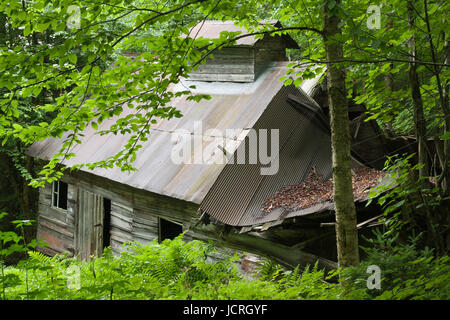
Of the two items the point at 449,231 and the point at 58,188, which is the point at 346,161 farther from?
the point at 58,188

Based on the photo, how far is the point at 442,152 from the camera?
19.4 feet

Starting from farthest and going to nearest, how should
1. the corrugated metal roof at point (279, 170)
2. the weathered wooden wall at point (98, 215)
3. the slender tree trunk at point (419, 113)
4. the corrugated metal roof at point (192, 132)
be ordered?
the weathered wooden wall at point (98, 215) < the corrugated metal roof at point (192, 132) < the corrugated metal roof at point (279, 170) < the slender tree trunk at point (419, 113)

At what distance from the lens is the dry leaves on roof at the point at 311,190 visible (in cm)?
688

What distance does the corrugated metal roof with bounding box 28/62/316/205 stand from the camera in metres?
8.10

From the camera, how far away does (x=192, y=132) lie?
30.9 ft

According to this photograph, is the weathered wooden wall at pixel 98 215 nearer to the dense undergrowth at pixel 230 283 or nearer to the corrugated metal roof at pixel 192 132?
the corrugated metal roof at pixel 192 132

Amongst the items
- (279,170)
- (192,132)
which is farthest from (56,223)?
(279,170)

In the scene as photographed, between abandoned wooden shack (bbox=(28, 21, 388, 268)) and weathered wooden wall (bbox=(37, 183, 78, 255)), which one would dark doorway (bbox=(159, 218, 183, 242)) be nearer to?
abandoned wooden shack (bbox=(28, 21, 388, 268))

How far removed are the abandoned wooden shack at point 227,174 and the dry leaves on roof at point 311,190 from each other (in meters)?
0.11

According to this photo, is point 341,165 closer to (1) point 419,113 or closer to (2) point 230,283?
(2) point 230,283

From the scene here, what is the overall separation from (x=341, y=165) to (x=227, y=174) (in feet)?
11.9

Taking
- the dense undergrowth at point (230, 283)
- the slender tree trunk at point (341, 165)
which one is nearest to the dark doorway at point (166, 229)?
the dense undergrowth at point (230, 283)
